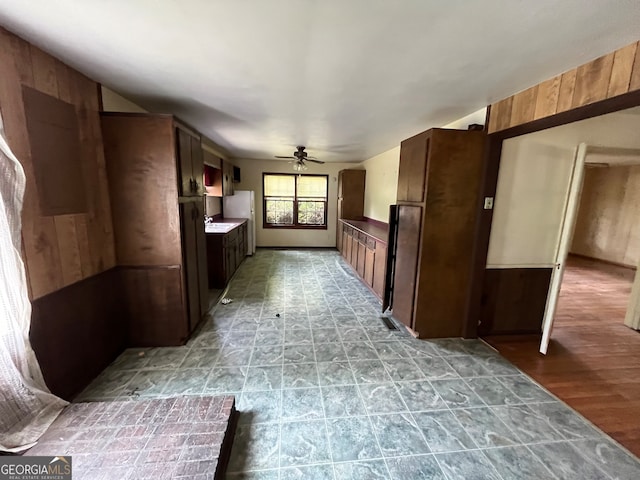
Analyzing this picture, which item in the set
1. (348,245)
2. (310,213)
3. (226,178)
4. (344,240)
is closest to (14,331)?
(226,178)

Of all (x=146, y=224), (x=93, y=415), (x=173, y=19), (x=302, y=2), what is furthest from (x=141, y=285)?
(x=302, y=2)

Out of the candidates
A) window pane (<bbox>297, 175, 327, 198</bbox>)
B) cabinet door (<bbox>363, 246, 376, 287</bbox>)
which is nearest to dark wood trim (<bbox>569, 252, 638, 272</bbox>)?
cabinet door (<bbox>363, 246, 376, 287</bbox>)

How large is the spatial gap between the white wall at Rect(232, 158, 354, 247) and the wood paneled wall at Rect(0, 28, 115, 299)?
4565mm

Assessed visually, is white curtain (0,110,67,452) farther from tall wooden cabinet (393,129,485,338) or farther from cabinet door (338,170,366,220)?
cabinet door (338,170,366,220)

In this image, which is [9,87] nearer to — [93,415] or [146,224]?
[146,224]

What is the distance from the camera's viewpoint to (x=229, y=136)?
4.08m

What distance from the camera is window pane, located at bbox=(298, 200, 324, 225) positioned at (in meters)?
7.04

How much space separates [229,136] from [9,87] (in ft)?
9.00

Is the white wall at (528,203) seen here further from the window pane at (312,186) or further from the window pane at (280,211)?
the window pane at (280,211)

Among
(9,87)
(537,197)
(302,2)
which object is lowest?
(537,197)

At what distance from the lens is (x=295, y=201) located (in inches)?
275

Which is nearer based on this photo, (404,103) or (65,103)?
(65,103)

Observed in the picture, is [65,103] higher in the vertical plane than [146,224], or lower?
higher

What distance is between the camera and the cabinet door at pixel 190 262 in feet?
8.30
